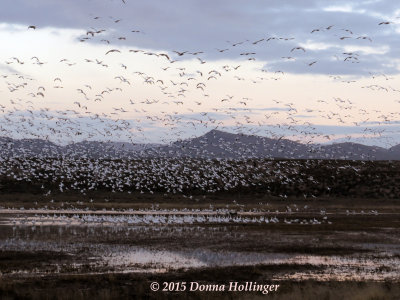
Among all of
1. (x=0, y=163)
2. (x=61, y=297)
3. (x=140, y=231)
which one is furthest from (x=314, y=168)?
(x=61, y=297)

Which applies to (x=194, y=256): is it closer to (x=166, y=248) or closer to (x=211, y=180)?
Answer: (x=166, y=248)

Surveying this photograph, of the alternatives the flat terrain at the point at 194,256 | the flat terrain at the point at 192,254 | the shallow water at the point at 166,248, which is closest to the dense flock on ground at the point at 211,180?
the flat terrain at the point at 192,254

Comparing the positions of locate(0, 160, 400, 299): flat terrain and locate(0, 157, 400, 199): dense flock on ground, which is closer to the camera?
locate(0, 160, 400, 299): flat terrain

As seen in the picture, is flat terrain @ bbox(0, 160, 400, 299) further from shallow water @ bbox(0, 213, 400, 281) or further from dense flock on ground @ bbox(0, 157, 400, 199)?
dense flock on ground @ bbox(0, 157, 400, 199)

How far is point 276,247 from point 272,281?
10.1 metres

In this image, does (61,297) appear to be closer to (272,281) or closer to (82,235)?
(272,281)

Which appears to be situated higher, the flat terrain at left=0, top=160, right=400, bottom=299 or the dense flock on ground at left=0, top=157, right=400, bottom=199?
the flat terrain at left=0, top=160, right=400, bottom=299

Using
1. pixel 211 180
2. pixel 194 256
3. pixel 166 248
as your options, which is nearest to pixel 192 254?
pixel 194 256

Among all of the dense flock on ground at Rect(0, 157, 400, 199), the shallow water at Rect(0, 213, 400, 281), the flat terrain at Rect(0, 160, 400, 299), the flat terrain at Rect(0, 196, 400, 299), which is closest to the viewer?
the flat terrain at Rect(0, 160, 400, 299)

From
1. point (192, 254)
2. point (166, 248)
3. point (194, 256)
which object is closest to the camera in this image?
point (194, 256)

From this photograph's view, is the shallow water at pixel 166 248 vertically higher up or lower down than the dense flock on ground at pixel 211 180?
higher up

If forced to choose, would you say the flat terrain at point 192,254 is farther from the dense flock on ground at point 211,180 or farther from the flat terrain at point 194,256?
the dense flock on ground at point 211,180

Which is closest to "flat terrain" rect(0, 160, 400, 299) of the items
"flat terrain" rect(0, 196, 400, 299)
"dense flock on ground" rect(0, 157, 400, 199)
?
"flat terrain" rect(0, 196, 400, 299)

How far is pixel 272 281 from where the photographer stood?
2220 cm
